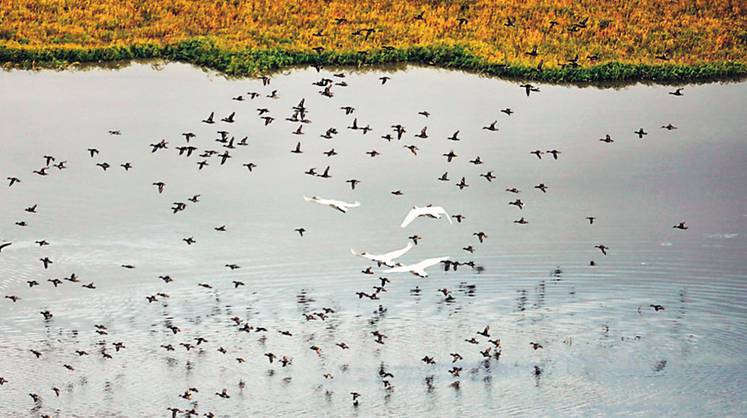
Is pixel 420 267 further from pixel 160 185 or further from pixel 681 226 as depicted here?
pixel 160 185

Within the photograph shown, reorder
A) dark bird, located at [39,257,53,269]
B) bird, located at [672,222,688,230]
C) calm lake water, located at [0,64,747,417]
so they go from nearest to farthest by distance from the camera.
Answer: calm lake water, located at [0,64,747,417] → dark bird, located at [39,257,53,269] → bird, located at [672,222,688,230]

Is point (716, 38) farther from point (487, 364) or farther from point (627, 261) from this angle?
point (487, 364)

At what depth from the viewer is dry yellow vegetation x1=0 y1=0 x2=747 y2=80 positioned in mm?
20359

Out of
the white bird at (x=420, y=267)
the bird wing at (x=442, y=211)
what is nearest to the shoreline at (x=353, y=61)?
the bird wing at (x=442, y=211)

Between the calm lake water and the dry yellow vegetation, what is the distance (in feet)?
1.59

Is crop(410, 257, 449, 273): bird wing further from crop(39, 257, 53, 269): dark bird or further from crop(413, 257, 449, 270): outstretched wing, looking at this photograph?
crop(39, 257, 53, 269): dark bird

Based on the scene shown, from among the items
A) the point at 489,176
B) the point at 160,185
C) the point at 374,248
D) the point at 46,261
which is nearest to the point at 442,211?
the point at 489,176

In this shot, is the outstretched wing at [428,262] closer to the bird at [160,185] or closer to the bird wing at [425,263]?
the bird wing at [425,263]

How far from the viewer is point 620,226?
60.1 ft

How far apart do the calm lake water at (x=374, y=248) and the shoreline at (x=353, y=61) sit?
0.22 metres

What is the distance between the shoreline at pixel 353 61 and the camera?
66.1 feet

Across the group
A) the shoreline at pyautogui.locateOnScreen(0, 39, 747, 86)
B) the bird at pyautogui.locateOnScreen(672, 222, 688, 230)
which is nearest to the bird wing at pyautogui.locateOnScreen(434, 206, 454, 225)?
the bird at pyautogui.locateOnScreen(672, 222, 688, 230)

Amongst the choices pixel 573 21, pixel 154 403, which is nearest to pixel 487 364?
pixel 154 403

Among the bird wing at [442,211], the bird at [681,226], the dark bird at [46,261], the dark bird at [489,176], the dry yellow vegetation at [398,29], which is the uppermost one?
the dry yellow vegetation at [398,29]
